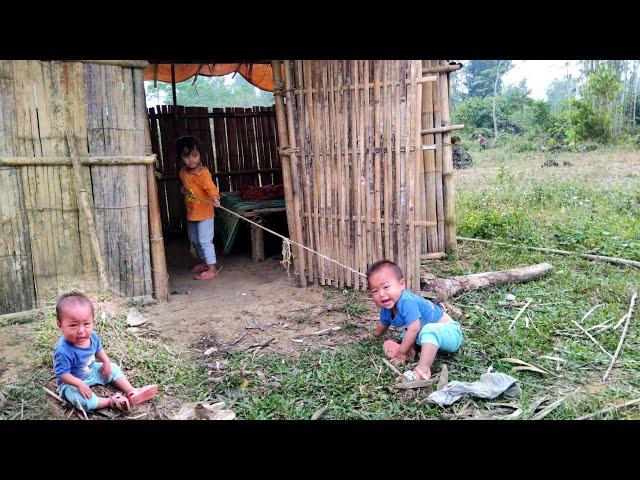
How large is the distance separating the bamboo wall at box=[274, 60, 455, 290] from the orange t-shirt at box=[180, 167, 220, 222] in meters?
1.00

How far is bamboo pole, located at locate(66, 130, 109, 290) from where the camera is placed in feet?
14.1

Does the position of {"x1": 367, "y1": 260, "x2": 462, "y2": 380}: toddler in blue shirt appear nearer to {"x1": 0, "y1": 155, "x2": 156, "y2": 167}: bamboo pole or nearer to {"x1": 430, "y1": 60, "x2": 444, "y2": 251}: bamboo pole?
{"x1": 0, "y1": 155, "x2": 156, "y2": 167}: bamboo pole

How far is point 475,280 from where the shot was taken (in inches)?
193

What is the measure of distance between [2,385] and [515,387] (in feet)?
10.5

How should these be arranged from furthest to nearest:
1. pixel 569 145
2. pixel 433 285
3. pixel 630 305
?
pixel 569 145 < pixel 433 285 < pixel 630 305

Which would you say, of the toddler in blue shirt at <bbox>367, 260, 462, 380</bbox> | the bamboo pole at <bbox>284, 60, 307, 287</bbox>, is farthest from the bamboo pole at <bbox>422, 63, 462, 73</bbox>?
the toddler in blue shirt at <bbox>367, 260, 462, 380</bbox>

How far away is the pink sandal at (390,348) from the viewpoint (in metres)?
3.61

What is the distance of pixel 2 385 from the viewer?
124 inches

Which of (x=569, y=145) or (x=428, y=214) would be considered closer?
(x=428, y=214)

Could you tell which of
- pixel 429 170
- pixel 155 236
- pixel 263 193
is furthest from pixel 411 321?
pixel 263 193

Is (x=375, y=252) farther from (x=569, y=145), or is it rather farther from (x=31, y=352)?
(x=569, y=145)

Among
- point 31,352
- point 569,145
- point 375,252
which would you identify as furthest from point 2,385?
point 569,145

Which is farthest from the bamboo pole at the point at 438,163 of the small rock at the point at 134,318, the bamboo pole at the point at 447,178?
the small rock at the point at 134,318

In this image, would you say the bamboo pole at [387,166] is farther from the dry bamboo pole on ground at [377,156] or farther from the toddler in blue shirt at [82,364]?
the toddler in blue shirt at [82,364]
